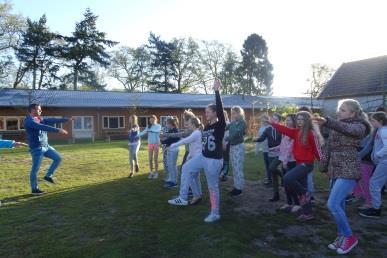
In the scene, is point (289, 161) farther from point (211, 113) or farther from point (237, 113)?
point (211, 113)

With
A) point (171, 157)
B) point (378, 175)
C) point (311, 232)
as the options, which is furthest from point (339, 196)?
→ point (171, 157)

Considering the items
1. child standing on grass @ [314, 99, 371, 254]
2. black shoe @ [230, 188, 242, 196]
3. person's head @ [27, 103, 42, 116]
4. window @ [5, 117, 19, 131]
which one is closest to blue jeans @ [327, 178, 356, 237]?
child standing on grass @ [314, 99, 371, 254]

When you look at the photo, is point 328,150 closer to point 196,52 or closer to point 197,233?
point 197,233

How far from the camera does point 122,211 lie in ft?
22.7

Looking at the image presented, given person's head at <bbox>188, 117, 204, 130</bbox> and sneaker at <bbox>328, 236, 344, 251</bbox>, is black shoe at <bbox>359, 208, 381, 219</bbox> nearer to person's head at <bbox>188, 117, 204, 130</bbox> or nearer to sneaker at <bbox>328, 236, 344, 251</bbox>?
sneaker at <bbox>328, 236, 344, 251</bbox>

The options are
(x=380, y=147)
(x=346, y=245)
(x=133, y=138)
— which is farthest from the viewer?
(x=133, y=138)

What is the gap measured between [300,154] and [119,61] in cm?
5257

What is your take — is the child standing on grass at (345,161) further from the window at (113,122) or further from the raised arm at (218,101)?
the window at (113,122)

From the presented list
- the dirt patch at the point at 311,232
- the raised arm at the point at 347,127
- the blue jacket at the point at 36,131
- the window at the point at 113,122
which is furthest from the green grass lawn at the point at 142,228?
the window at the point at 113,122

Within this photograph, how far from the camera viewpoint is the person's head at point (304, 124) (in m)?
5.90

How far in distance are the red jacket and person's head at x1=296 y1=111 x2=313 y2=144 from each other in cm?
10

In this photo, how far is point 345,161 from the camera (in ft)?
16.3

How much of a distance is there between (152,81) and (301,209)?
50.3 meters

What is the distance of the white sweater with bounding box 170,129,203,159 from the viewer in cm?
670
